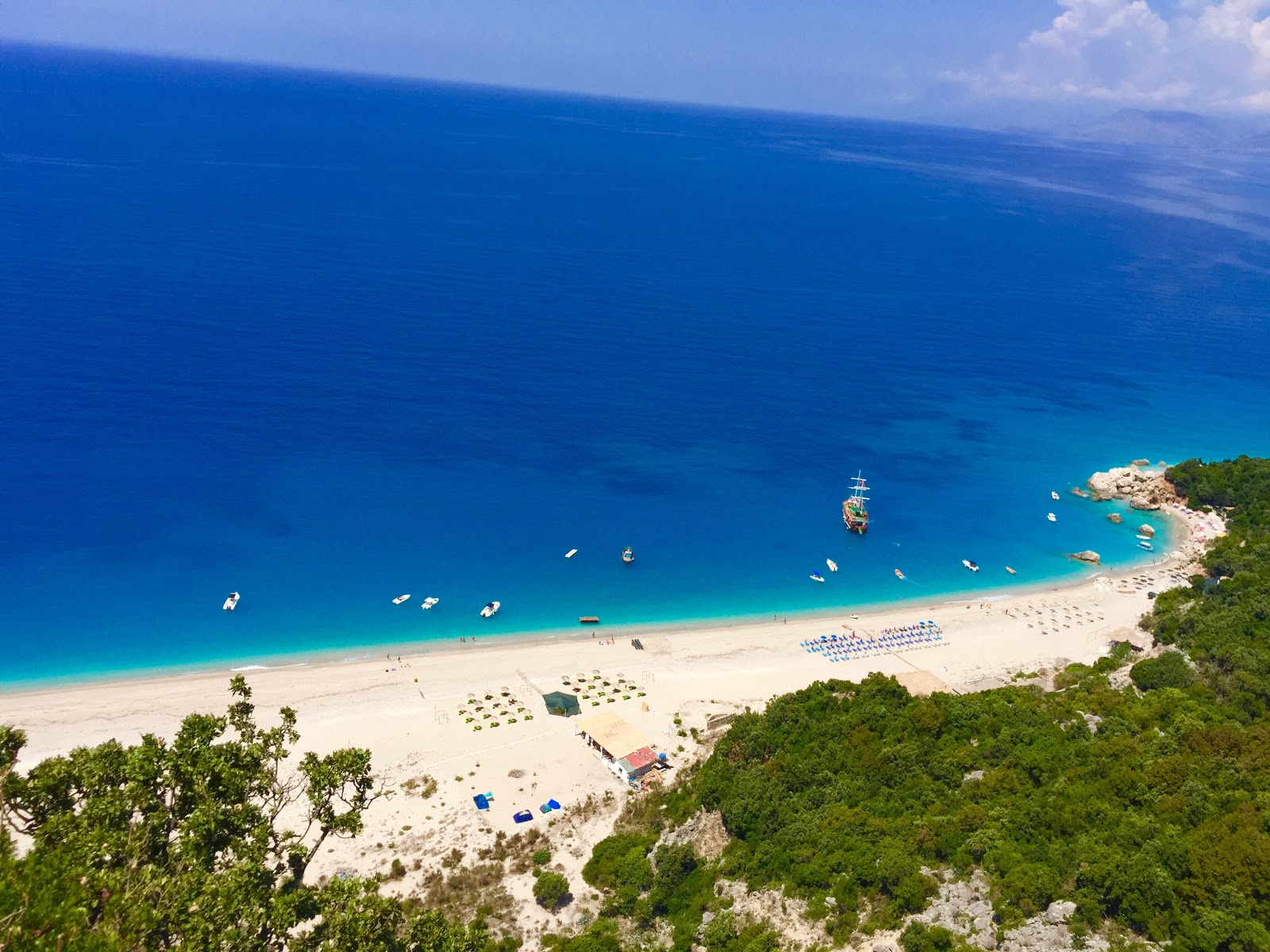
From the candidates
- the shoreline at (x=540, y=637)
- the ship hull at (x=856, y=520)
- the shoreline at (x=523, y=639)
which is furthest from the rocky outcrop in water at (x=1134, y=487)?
the ship hull at (x=856, y=520)

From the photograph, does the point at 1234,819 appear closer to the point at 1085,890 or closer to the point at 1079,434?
the point at 1085,890

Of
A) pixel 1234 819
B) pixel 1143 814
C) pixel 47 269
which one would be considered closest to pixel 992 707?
pixel 1143 814

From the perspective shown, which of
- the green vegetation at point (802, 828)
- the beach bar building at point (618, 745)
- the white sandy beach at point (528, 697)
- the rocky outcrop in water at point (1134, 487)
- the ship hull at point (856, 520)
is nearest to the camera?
the green vegetation at point (802, 828)

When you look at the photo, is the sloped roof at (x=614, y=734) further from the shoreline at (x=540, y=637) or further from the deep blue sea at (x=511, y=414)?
the deep blue sea at (x=511, y=414)

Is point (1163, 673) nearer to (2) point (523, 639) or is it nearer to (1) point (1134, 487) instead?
(2) point (523, 639)

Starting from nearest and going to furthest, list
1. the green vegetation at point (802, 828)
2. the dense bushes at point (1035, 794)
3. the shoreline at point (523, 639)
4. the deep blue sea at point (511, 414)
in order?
the green vegetation at point (802, 828)
the dense bushes at point (1035, 794)
the shoreline at point (523, 639)
the deep blue sea at point (511, 414)

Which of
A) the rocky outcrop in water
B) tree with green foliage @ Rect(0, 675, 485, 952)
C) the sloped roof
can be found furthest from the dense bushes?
the rocky outcrop in water

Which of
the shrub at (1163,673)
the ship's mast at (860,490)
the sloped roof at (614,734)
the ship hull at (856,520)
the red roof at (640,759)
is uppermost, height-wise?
the shrub at (1163,673)
